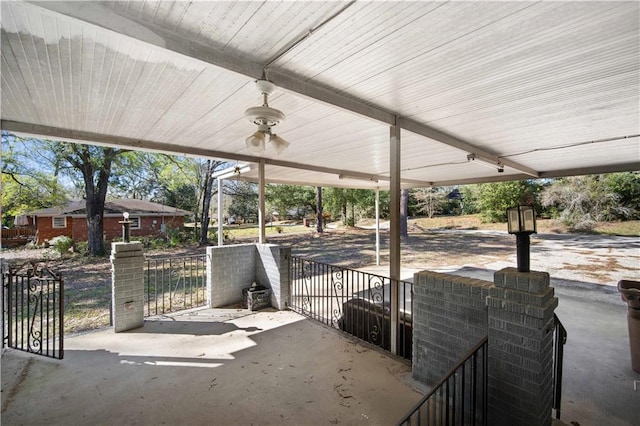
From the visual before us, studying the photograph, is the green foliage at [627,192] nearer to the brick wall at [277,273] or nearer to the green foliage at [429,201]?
the green foliage at [429,201]

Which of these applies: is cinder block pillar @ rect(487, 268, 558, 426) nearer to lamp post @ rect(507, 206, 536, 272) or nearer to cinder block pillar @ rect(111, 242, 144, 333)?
lamp post @ rect(507, 206, 536, 272)

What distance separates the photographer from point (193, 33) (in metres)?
1.85

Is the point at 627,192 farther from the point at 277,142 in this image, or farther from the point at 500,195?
the point at 277,142

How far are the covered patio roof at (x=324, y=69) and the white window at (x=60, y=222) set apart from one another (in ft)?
54.5

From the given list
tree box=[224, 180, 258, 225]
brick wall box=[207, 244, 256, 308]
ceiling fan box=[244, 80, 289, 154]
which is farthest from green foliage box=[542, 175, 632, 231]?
ceiling fan box=[244, 80, 289, 154]

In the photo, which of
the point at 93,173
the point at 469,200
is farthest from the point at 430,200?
the point at 93,173

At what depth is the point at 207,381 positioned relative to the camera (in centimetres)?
283

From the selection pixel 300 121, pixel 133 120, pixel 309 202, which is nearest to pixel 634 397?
pixel 300 121

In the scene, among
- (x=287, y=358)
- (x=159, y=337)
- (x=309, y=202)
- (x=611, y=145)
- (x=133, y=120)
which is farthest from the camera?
(x=309, y=202)

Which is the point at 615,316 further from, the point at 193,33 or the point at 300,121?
the point at 193,33

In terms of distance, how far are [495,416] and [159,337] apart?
3.88 m

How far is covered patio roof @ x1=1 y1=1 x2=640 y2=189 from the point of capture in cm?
167

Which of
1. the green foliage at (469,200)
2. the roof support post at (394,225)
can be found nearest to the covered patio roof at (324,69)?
the roof support post at (394,225)

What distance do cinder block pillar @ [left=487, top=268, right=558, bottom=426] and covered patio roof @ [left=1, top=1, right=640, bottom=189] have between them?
168 centimetres
